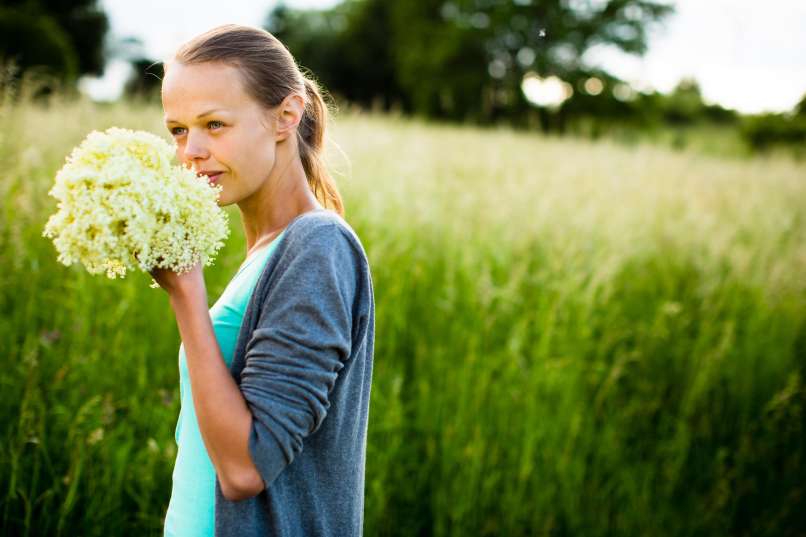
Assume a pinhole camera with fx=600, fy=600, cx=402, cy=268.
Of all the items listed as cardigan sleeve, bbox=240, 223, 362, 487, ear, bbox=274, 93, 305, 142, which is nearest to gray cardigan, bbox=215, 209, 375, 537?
cardigan sleeve, bbox=240, 223, 362, 487

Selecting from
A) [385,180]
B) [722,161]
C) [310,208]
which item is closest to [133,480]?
[310,208]

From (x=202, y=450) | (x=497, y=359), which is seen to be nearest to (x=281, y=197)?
(x=202, y=450)

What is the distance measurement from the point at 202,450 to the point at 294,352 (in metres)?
0.43

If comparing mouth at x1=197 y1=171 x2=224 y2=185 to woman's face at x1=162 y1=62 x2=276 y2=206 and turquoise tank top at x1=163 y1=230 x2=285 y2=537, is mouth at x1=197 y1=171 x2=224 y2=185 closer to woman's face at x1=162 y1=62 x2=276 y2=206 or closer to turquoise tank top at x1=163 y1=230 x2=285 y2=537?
woman's face at x1=162 y1=62 x2=276 y2=206

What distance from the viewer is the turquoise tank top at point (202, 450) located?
1372mm

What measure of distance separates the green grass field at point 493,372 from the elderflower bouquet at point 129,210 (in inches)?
34.4

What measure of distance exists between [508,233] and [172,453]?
3.20 meters

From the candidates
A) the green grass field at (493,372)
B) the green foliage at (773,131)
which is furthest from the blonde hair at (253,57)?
the green foliage at (773,131)

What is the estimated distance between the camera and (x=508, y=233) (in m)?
4.89

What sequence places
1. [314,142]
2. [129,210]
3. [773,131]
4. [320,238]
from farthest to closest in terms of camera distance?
1. [773,131]
2. [314,142]
3. [320,238]
4. [129,210]

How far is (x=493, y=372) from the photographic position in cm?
362

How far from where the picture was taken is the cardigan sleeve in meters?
1.16

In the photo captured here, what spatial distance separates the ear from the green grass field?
1.72ft

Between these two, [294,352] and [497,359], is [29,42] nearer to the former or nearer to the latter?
[497,359]
